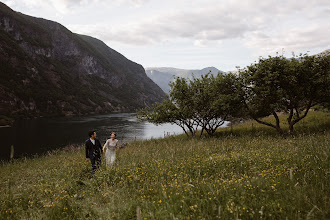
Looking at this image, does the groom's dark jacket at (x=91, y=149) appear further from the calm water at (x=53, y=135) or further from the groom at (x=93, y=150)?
the calm water at (x=53, y=135)

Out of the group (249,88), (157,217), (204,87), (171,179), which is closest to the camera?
(157,217)

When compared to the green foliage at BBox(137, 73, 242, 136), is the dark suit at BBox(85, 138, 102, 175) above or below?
below

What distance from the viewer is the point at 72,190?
775 centimetres

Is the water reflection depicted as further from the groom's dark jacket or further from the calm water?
the groom's dark jacket

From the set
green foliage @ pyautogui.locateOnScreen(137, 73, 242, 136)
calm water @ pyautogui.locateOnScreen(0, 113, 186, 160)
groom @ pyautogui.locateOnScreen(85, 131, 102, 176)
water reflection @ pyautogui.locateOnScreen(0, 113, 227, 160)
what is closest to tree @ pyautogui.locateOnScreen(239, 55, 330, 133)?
green foliage @ pyautogui.locateOnScreen(137, 73, 242, 136)

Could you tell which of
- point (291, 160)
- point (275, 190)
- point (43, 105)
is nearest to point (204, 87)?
point (291, 160)

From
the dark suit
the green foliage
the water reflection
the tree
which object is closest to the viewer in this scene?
the dark suit

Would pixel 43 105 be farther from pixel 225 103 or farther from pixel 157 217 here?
pixel 157 217

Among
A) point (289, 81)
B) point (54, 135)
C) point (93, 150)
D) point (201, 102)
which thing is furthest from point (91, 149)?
point (54, 135)

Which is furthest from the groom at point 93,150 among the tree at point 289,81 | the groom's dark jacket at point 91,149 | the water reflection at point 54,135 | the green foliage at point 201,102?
the water reflection at point 54,135

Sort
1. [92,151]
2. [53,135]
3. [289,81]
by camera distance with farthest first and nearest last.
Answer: [53,135]
[289,81]
[92,151]

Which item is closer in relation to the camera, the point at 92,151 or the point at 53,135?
the point at 92,151

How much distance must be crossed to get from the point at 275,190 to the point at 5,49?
224 metres

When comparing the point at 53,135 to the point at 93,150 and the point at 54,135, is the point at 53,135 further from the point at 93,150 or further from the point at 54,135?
the point at 93,150
